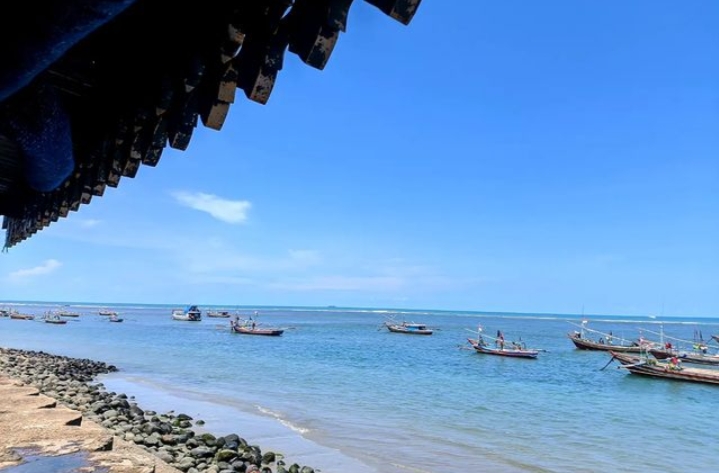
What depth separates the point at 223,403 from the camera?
65.4 ft

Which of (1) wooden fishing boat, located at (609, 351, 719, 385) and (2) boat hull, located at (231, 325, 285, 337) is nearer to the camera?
(1) wooden fishing boat, located at (609, 351, 719, 385)

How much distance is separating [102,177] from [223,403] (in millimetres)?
A: 17974

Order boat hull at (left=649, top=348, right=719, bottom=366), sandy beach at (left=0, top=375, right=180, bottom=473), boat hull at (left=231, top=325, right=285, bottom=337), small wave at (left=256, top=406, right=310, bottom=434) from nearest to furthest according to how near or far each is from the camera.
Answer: sandy beach at (left=0, top=375, right=180, bottom=473)
small wave at (left=256, top=406, right=310, bottom=434)
boat hull at (left=649, top=348, right=719, bottom=366)
boat hull at (left=231, top=325, right=285, bottom=337)

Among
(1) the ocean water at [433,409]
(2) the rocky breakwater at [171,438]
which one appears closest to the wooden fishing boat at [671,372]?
(1) the ocean water at [433,409]

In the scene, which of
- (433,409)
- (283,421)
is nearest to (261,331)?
(433,409)

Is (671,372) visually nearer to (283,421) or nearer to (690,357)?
(690,357)

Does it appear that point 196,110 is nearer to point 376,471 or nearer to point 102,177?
point 102,177

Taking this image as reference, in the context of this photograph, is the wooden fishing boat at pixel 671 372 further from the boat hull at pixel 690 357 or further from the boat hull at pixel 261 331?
the boat hull at pixel 261 331

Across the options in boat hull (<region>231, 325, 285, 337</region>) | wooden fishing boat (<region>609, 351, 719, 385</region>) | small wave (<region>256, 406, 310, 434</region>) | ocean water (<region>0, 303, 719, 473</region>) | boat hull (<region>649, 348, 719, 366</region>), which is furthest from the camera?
boat hull (<region>231, 325, 285, 337</region>)

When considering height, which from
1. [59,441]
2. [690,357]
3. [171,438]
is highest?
[59,441]

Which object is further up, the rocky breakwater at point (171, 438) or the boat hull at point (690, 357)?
the rocky breakwater at point (171, 438)

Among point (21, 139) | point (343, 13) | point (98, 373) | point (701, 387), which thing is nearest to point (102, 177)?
point (21, 139)

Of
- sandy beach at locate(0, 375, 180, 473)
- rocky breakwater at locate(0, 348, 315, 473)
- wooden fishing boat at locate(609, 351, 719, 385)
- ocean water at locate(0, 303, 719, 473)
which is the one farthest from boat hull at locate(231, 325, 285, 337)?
sandy beach at locate(0, 375, 180, 473)

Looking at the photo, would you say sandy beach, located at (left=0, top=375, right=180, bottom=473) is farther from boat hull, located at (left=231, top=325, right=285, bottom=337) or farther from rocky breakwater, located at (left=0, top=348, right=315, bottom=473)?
boat hull, located at (left=231, top=325, right=285, bottom=337)
